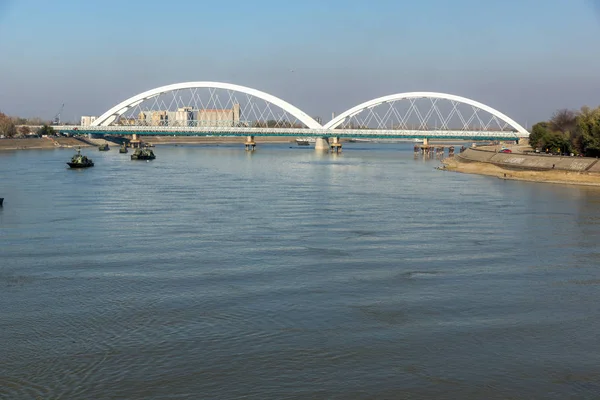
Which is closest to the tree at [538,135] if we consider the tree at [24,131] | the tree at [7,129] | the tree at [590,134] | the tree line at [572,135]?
the tree line at [572,135]

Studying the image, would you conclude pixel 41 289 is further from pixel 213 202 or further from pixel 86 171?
pixel 86 171

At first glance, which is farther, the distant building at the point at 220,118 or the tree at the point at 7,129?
the distant building at the point at 220,118

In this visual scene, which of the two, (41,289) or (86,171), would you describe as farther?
(86,171)

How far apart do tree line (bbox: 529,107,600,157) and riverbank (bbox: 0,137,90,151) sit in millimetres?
49201

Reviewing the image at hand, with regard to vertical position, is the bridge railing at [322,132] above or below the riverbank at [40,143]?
above

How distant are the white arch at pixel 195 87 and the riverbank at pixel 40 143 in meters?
4.50

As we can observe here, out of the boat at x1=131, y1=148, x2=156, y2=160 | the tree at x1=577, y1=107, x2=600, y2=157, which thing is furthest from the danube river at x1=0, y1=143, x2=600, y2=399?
the boat at x1=131, y1=148, x2=156, y2=160

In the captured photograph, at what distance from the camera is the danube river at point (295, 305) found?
723cm

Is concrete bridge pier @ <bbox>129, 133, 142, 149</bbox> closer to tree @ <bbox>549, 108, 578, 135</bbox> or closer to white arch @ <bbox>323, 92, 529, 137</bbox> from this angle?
white arch @ <bbox>323, 92, 529, 137</bbox>

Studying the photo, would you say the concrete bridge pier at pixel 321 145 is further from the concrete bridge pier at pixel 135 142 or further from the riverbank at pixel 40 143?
the riverbank at pixel 40 143

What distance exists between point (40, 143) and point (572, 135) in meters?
55.3

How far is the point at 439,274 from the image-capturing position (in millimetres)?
11836

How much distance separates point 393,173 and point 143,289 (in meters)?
31.3

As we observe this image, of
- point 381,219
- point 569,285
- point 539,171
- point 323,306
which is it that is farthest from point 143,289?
point 539,171
